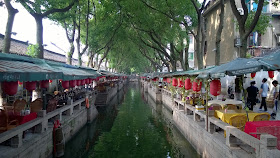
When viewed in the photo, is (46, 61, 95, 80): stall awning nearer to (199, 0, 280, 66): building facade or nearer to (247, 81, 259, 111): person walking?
(247, 81, 259, 111): person walking

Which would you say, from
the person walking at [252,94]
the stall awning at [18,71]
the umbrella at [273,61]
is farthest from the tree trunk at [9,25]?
the person walking at [252,94]

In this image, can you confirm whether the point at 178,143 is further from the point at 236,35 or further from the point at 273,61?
the point at 236,35

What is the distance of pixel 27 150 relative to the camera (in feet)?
21.5

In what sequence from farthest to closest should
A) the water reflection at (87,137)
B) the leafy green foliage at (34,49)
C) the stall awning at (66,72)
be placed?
the leafy green foliage at (34,49) → the stall awning at (66,72) → the water reflection at (87,137)

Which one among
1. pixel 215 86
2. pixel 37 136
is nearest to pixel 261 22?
pixel 215 86

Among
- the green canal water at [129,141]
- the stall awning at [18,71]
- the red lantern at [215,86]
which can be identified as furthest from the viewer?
the green canal water at [129,141]

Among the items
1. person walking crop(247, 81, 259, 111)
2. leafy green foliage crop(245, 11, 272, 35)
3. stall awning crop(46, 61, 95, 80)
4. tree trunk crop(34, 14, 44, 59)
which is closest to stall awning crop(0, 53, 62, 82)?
stall awning crop(46, 61, 95, 80)

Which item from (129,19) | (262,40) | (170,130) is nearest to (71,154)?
(170,130)

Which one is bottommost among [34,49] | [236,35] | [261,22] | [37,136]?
[37,136]

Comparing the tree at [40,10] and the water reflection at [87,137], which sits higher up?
the tree at [40,10]

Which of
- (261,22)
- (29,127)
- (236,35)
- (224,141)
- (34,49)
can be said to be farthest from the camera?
(236,35)

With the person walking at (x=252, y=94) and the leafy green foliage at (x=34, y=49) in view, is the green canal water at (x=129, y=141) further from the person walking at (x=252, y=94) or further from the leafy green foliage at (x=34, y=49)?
the leafy green foliage at (x=34, y=49)

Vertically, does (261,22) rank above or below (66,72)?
above

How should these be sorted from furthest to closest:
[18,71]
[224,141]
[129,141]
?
[129,141]
[224,141]
[18,71]
